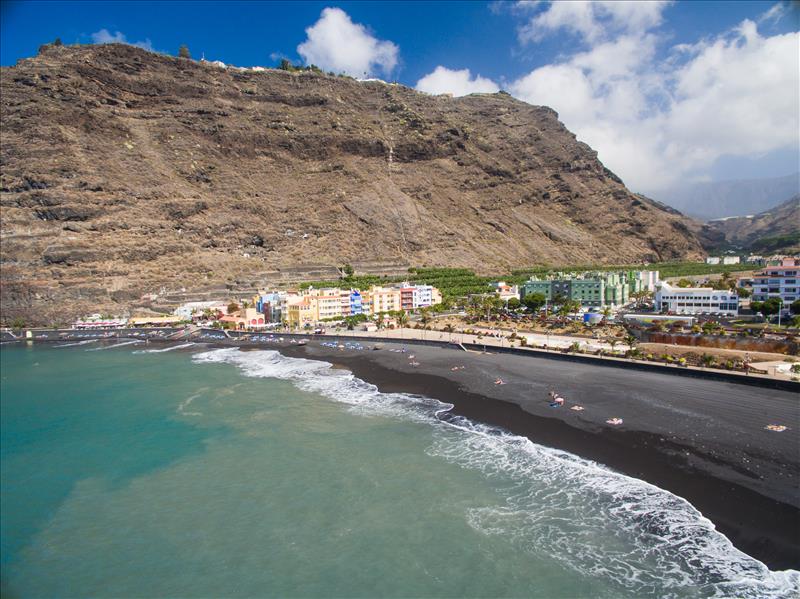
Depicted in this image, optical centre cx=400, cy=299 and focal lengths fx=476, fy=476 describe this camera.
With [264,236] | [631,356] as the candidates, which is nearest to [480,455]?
[631,356]

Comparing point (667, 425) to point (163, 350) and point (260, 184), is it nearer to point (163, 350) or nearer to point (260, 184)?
point (163, 350)

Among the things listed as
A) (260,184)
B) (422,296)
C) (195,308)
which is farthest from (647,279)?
(260,184)

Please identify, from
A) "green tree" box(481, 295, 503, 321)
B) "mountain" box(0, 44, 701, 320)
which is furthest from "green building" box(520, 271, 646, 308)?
"mountain" box(0, 44, 701, 320)

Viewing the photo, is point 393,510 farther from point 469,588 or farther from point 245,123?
point 245,123

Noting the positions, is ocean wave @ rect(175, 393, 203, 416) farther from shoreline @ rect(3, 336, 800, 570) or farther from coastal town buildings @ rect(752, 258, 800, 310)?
coastal town buildings @ rect(752, 258, 800, 310)

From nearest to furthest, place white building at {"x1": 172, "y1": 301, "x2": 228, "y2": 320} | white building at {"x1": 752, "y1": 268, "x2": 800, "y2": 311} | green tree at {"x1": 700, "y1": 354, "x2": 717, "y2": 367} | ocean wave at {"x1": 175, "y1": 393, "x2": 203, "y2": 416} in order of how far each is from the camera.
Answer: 1. ocean wave at {"x1": 175, "y1": 393, "x2": 203, "y2": 416}
2. green tree at {"x1": 700, "y1": 354, "x2": 717, "y2": 367}
3. white building at {"x1": 752, "y1": 268, "x2": 800, "y2": 311}
4. white building at {"x1": 172, "y1": 301, "x2": 228, "y2": 320}
